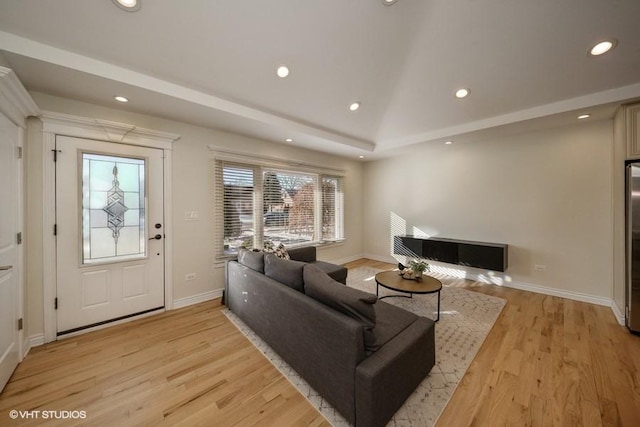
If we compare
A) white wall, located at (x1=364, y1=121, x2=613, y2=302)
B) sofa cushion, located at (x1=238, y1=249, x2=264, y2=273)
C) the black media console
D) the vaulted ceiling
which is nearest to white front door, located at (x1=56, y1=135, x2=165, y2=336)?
the vaulted ceiling

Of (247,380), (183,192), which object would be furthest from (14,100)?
(247,380)

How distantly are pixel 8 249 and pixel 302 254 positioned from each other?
3031mm

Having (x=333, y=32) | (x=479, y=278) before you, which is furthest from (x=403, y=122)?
(x=479, y=278)

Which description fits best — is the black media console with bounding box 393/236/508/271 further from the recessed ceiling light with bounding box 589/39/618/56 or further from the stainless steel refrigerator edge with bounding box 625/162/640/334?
the recessed ceiling light with bounding box 589/39/618/56

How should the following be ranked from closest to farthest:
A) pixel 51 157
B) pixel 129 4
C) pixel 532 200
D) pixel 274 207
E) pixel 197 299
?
pixel 129 4 < pixel 51 157 < pixel 197 299 < pixel 532 200 < pixel 274 207

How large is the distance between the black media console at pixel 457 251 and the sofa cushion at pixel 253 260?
3.34 m

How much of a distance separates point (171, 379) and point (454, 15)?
13.7ft

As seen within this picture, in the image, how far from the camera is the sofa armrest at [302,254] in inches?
149

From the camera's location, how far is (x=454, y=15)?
7.52ft

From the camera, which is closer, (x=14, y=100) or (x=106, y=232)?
(x=14, y=100)

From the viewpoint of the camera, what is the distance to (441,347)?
230 cm

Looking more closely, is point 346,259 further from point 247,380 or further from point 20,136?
point 20,136

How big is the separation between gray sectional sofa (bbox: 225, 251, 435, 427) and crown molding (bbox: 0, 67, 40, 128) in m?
2.44

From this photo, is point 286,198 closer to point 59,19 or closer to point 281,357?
point 281,357
